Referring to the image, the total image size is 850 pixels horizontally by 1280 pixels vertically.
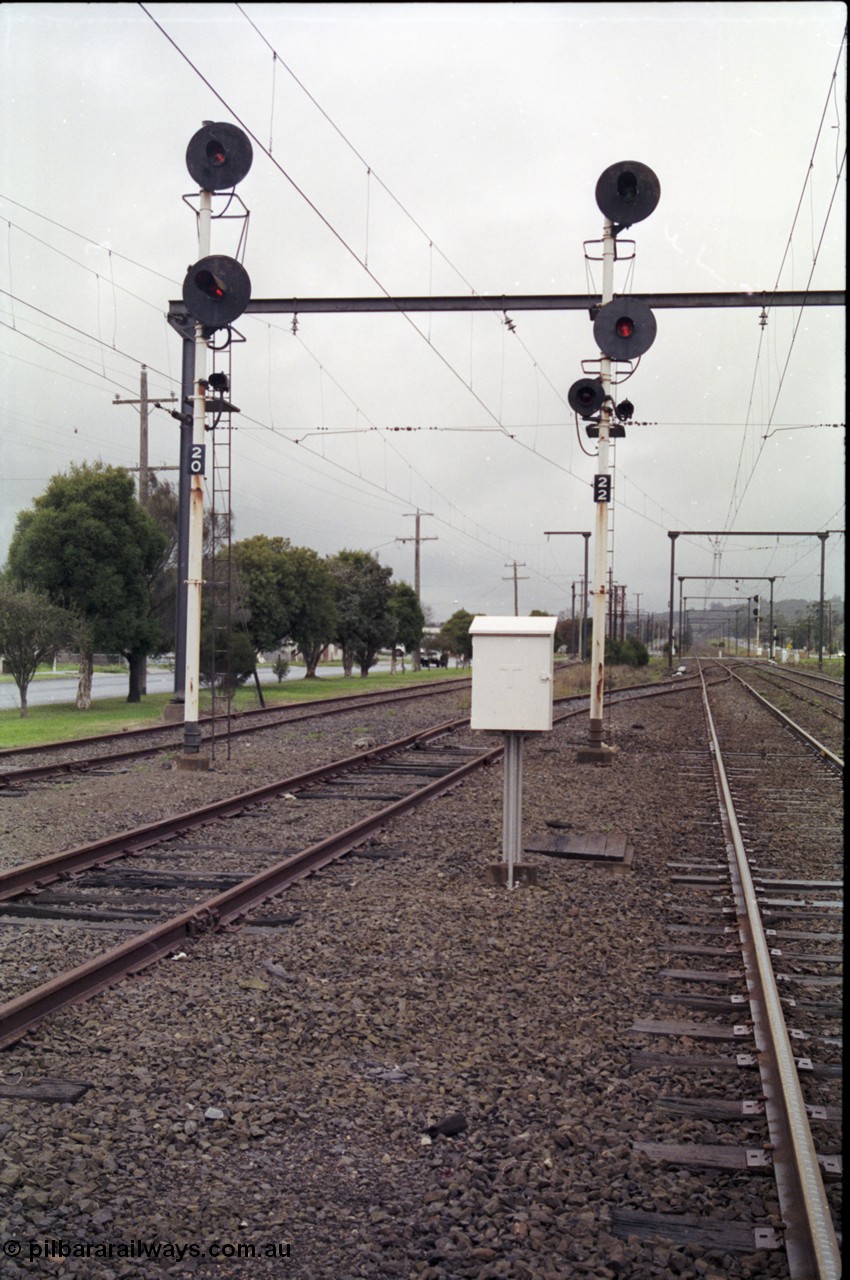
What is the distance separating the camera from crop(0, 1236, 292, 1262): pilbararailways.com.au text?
3.30m

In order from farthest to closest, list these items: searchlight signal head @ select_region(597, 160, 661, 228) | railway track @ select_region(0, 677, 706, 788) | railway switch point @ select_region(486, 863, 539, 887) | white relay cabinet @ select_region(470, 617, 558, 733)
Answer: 1. searchlight signal head @ select_region(597, 160, 661, 228)
2. railway track @ select_region(0, 677, 706, 788)
3. railway switch point @ select_region(486, 863, 539, 887)
4. white relay cabinet @ select_region(470, 617, 558, 733)

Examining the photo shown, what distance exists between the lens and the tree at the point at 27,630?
21.9m

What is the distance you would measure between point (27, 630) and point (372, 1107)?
19.5m

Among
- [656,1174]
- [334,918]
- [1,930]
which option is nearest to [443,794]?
[334,918]

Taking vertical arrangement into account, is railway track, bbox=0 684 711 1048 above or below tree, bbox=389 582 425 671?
below

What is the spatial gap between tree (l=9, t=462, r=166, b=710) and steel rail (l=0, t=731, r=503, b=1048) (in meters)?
17.3

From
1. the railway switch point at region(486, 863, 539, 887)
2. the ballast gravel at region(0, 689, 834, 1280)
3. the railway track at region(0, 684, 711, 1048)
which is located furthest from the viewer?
the railway switch point at region(486, 863, 539, 887)

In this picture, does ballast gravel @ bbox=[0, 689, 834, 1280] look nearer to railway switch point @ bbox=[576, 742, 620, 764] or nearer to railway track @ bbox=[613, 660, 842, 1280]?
railway track @ bbox=[613, 660, 842, 1280]

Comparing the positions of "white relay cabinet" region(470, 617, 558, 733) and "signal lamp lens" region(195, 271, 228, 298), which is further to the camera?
"signal lamp lens" region(195, 271, 228, 298)

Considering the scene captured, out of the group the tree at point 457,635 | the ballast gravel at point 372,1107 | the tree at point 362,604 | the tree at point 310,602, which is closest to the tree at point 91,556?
the tree at point 310,602

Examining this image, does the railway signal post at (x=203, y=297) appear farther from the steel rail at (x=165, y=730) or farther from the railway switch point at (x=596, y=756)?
the railway switch point at (x=596, y=756)

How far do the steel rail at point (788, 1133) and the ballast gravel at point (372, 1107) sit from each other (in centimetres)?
8

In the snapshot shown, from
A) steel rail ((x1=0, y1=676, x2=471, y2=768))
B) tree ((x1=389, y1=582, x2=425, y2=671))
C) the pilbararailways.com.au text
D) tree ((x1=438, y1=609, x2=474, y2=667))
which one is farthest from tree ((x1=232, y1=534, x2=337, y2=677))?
tree ((x1=438, y1=609, x2=474, y2=667))

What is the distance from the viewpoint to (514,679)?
808 cm
